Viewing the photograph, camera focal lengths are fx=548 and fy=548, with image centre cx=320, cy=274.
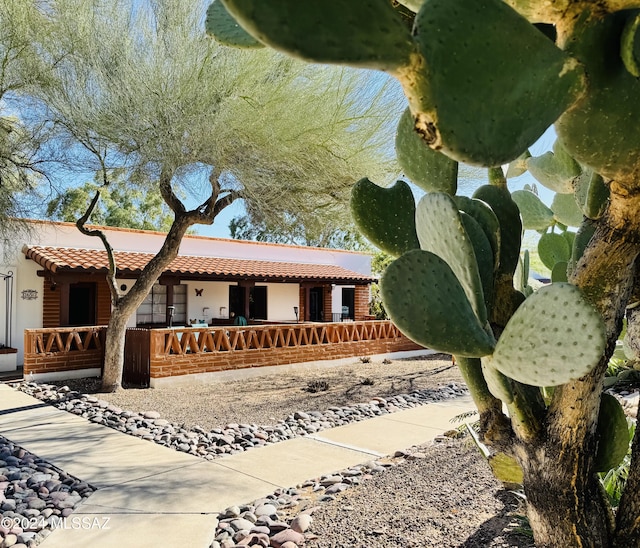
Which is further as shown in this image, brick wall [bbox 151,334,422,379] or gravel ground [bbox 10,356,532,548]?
brick wall [bbox 151,334,422,379]

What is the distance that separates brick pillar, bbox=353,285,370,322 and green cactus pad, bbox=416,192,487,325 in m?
22.0

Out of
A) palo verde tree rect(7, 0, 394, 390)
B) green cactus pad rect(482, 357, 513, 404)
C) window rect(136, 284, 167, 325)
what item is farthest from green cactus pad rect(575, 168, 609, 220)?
window rect(136, 284, 167, 325)

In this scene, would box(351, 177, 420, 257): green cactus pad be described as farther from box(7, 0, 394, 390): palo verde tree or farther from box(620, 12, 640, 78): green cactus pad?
box(7, 0, 394, 390): palo verde tree

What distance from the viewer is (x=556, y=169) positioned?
2.40m

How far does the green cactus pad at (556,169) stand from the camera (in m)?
2.28

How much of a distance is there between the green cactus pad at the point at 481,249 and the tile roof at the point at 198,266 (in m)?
13.4

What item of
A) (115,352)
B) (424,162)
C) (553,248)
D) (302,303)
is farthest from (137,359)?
(424,162)

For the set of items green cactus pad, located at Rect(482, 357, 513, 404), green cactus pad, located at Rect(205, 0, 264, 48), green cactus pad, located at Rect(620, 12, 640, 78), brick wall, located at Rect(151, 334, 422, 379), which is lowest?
brick wall, located at Rect(151, 334, 422, 379)

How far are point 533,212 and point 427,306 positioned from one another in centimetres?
181

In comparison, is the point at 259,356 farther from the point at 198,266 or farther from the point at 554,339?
the point at 554,339

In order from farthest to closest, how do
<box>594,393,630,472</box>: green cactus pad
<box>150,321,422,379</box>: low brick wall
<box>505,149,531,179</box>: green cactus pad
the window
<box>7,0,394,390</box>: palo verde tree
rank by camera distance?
the window < <box>150,321,422,379</box>: low brick wall < <box>7,0,394,390</box>: palo verde tree < <box>505,149,531,179</box>: green cactus pad < <box>594,393,630,472</box>: green cactus pad

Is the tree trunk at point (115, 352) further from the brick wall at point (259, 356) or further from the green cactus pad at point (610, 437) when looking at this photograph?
the green cactus pad at point (610, 437)

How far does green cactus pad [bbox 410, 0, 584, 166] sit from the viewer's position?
98 cm

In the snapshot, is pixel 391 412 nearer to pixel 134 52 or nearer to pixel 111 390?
pixel 111 390
